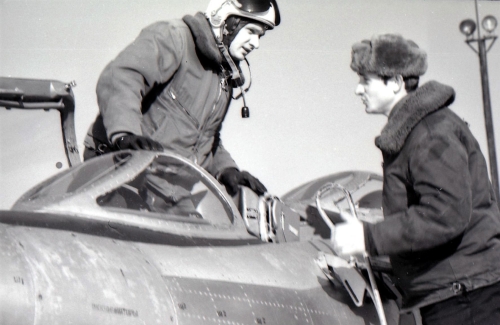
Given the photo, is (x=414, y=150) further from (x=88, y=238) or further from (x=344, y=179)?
(x=344, y=179)

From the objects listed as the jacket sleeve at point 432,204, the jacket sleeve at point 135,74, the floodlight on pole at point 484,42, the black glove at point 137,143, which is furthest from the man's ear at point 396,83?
the floodlight on pole at point 484,42

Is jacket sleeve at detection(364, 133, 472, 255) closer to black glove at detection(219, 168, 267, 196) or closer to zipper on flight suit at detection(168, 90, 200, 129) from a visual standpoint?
black glove at detection(219, 168, 267, 196)

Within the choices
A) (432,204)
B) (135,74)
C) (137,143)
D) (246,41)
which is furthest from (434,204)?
(246,41)

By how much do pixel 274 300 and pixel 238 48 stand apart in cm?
261

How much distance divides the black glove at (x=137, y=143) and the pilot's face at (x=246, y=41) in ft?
4.84

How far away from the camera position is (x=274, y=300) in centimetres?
363

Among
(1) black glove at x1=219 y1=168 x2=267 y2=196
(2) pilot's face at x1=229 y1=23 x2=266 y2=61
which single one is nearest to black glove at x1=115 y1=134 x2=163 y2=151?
(1) black glove at x1=219 y1=168 x2=267 y2=196

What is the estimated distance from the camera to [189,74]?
5605 mm

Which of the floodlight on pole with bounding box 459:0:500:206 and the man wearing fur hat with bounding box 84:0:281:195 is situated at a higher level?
the man wearing fur hat with bounding box 84:0:281:195

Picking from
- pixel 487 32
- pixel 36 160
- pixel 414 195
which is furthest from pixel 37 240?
pixel 487 32

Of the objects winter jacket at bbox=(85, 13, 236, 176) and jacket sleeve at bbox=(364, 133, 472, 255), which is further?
winter jacket at bbox=(85, 13, 236, 176)

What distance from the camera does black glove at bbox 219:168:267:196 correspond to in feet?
16.6

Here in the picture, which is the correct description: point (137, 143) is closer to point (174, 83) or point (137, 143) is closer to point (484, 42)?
point (174, 83)

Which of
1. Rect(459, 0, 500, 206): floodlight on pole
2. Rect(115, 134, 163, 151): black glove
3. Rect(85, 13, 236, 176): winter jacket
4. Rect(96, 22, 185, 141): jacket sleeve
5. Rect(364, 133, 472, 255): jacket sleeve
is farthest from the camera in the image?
Rect(459, 0, 500, 206): floodlight on pole
